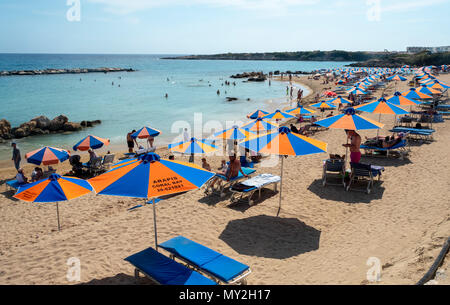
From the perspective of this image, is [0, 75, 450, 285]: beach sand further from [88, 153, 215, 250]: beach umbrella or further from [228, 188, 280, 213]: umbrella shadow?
[88, 153, 215, 250]: beach umbrella

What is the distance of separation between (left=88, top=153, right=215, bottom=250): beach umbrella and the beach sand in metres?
1.55

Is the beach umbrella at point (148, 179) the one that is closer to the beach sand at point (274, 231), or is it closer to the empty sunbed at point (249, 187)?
the beach sand at point (274, 231)

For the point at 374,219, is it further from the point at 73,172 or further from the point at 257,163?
the point at 73,172

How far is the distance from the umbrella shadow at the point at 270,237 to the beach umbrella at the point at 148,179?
6.32ft

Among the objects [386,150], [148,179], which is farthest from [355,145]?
[148,179]

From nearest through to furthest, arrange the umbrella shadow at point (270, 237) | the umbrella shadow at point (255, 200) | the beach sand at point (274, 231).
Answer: the beach sand at point (274, 231) → the umbrella shadow at point (270, 237) → the umbrella shadow at point (255, 200)

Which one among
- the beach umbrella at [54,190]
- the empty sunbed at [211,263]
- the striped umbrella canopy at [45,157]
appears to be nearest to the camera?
the empty sunbed at [211,263]

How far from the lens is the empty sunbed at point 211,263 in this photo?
412 cm

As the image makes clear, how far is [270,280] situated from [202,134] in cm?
1709

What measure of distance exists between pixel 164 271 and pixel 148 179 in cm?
131

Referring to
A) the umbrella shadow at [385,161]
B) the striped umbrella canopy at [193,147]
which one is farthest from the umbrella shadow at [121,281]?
the umbrella shadow at [385,161]

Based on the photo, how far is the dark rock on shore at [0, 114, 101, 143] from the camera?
20.5 metres

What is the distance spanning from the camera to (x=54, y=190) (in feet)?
19.5

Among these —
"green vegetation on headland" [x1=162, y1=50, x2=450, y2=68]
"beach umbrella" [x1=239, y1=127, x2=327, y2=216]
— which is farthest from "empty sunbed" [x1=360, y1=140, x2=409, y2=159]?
"green vegetation on headland" [x1=162, y1=50, x2=450, y2=68]
